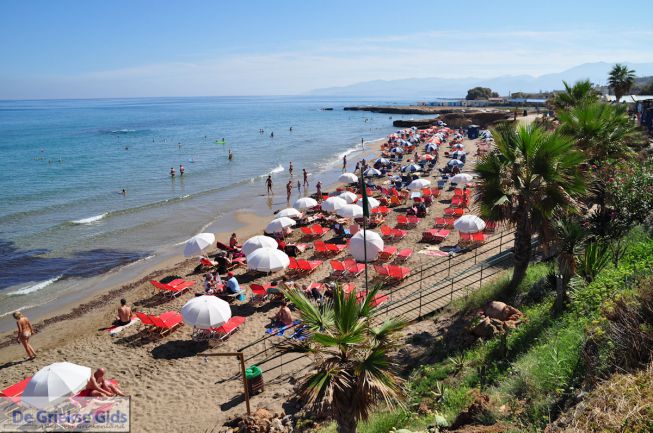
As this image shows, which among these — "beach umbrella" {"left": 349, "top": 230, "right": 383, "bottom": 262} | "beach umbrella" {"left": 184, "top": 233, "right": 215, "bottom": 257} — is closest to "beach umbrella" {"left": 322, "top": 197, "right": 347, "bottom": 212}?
"beach umbrella" {"left": 349, "top": 230, "right": 383, "bottom": 262}

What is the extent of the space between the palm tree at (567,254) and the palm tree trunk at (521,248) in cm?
109

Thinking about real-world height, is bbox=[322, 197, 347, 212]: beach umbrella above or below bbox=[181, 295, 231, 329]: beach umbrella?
Result: above

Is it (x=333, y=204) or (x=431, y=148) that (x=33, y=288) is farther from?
(x=431, y=148)

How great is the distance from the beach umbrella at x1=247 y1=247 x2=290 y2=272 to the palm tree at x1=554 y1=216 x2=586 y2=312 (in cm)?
837

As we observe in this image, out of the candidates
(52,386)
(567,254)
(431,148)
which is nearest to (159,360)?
(52,386)

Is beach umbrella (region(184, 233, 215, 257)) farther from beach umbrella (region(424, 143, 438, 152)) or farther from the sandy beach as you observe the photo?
beach umbrella (region(424, 143, 438, 152))

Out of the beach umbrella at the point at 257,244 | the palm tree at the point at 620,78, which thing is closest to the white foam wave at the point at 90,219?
the beach umbrella at the point at 257,244

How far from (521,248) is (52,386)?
9.41 m

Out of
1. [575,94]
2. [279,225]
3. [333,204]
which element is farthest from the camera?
[333,204]

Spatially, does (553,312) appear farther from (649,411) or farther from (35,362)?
(35,362)

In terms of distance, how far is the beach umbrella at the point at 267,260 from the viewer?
45.4 feet

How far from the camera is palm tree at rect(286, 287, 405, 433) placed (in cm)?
463

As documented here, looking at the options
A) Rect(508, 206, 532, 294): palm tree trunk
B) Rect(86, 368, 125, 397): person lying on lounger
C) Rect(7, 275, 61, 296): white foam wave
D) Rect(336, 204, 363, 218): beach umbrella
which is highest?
Rect(508, 206, 532, 294): palm tree trunk

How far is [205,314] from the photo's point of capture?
10.8 meters
